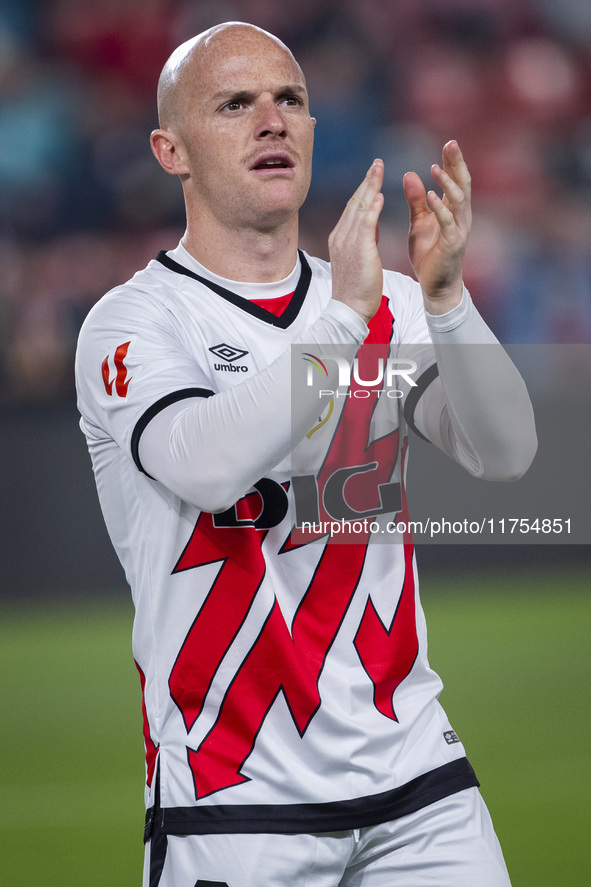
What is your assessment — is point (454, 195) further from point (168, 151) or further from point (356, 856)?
point (356, 856)

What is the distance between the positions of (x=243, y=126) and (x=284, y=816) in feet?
4.00

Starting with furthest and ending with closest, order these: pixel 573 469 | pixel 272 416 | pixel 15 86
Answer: pixel 15 86
pixel 573 469
pixel 272 416

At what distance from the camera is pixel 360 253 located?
65.8 inches

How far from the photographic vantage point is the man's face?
197 cm

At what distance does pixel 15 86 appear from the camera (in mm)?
7258

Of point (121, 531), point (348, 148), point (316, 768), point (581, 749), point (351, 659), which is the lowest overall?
point (581, 749)

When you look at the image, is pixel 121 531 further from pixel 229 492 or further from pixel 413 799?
pixel 413 799

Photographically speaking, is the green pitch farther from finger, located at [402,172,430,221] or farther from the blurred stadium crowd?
finger, located at [402,172,430,221]

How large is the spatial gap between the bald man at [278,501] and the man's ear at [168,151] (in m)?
0.06

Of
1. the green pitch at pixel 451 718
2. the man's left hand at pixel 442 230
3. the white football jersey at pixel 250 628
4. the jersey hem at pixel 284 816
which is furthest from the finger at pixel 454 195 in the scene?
the green pitch at pixel 451 718

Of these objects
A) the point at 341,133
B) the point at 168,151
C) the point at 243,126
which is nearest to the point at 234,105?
the point at 243,126

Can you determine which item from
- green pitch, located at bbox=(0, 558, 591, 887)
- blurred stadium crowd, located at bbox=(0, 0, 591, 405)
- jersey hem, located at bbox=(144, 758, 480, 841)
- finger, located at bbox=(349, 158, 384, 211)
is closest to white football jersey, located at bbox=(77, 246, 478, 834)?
jersey hem, located at bbox=(144, 758, 480, 841)

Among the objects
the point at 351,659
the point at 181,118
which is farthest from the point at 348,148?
the point at 351,659

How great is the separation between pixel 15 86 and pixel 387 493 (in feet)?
20.2
